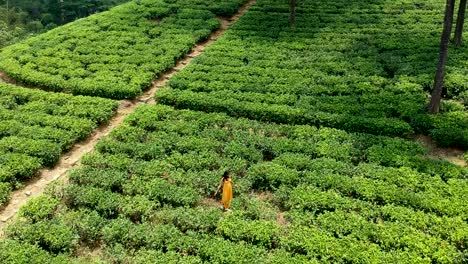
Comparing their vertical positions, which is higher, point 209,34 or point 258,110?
point 209,34

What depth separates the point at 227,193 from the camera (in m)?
13.0

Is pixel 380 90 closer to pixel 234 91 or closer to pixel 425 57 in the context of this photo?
pixel 425 57

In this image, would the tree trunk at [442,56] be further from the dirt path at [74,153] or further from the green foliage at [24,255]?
the green foliage at [24,255]

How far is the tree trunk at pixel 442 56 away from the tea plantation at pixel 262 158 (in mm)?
593

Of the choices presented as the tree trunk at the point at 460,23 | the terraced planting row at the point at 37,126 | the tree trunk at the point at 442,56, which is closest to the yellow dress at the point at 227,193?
the terraced planting row at the point at 37,126

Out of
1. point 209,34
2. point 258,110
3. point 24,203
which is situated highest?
point 209,34

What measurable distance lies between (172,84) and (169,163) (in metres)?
6.50

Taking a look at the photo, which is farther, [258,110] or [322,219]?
[258,110]

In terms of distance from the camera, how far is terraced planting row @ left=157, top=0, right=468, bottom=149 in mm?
17438

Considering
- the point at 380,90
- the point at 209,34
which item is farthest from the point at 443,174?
the point at 209,34

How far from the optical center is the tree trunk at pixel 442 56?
1612 cm

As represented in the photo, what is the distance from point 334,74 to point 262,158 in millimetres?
7945

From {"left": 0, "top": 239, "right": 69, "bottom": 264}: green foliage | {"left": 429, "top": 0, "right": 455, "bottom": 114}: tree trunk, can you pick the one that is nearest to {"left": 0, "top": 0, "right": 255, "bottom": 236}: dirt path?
{"left": 0, "top": 239, "right": 69, "bottom": 264}: green foliage

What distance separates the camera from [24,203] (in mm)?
14039
